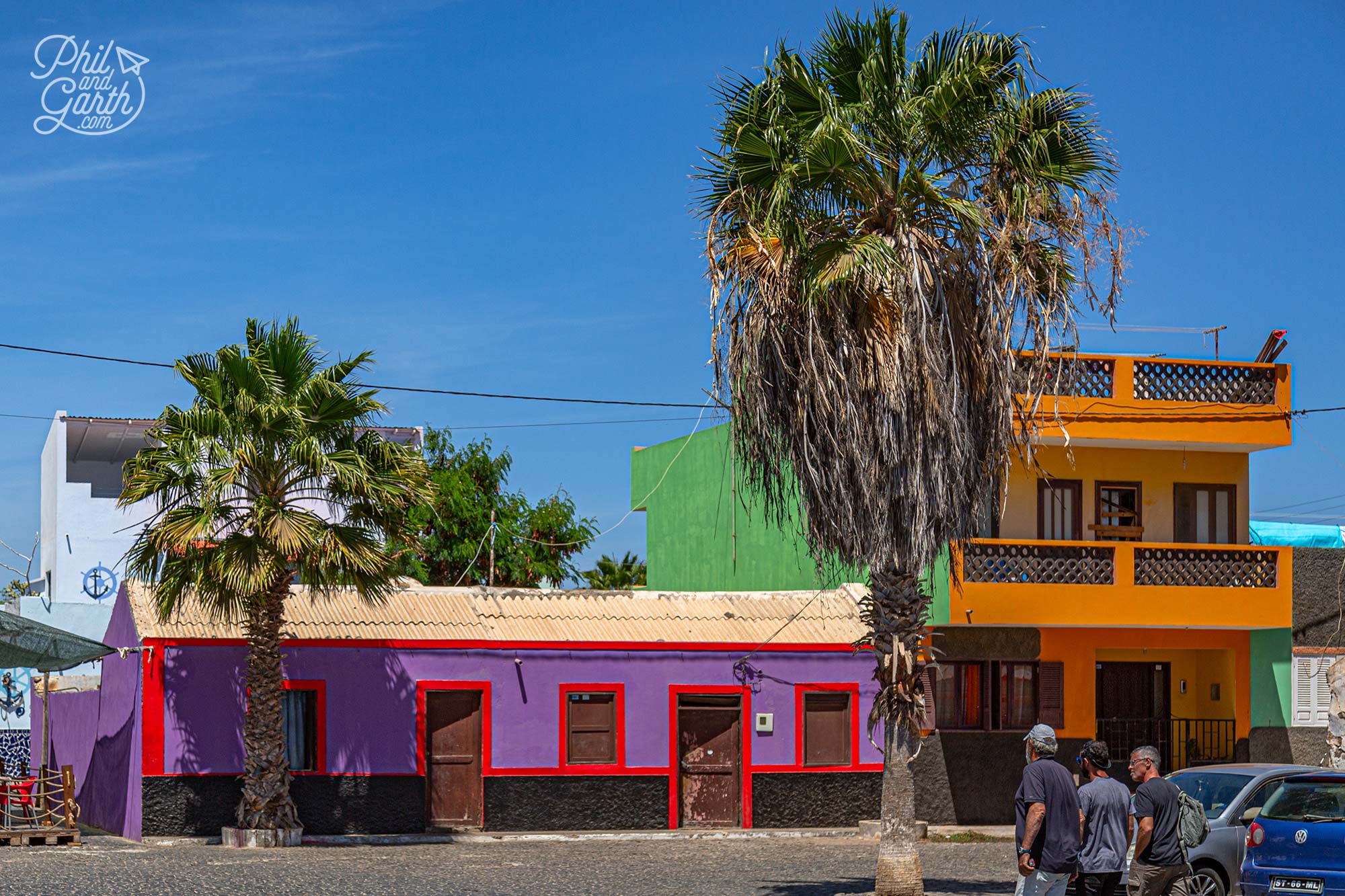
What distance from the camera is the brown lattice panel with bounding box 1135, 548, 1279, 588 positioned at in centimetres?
2655

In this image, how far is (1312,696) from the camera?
28047 millimetres

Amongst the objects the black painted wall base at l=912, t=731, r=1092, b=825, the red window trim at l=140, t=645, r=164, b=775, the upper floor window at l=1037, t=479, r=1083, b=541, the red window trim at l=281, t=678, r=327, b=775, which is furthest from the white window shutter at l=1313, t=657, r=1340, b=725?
the red window trim at l=140, t=645, r=164, b=775

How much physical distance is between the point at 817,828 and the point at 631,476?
548 inches

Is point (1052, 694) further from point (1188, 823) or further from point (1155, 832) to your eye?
point (1155, 832)

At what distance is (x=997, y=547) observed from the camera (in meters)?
25.9

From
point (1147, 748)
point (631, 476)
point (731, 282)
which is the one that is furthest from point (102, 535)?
point (1147, 748)

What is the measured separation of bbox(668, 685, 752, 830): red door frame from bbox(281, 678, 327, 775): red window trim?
5.32 metres

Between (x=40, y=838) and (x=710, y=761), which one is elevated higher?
(x=710, y=761)

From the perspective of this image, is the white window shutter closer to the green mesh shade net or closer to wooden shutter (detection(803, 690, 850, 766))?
wooden shutter (detection(803, 690, 850, 766))

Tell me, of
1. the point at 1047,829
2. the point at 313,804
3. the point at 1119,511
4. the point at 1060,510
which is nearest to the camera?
the point at 1047,829

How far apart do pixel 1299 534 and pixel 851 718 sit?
41.9 ft

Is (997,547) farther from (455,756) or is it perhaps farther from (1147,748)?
(1147,748)

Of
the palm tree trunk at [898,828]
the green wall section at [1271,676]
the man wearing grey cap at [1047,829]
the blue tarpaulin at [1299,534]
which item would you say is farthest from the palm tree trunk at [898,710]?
the blue tarpaulin at [1299,534]

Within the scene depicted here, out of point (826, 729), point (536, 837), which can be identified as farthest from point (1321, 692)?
point (536, 837)
